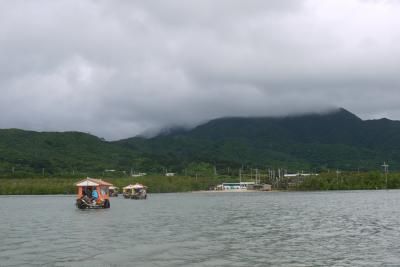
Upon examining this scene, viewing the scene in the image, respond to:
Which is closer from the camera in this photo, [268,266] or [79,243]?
[268,266]

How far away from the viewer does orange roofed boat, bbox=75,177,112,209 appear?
86562mm

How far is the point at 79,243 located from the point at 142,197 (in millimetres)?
102719

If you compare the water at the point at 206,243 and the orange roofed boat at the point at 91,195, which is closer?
the water at the point at 206,243

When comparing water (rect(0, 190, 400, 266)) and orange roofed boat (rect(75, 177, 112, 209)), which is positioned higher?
orange roofed boat (rect(75, 177, 112, 209))

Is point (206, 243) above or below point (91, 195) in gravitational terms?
below

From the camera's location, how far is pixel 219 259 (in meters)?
31.3

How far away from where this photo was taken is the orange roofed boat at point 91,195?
8656cm

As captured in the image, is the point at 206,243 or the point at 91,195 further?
the point at 91,195

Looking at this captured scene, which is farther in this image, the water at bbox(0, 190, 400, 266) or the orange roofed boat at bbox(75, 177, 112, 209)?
the orange roofed boat at bbox(75, 177, 112, 209)

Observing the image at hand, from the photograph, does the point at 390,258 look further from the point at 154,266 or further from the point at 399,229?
the point at 399,229

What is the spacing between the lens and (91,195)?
90125mm

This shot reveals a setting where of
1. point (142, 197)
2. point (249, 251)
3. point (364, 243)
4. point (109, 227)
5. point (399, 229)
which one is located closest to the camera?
point (249, 251)

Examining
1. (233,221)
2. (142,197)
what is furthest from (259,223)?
(142,197)

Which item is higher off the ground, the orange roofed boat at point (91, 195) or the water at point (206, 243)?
the orange roofed boat at point (91, 195)
